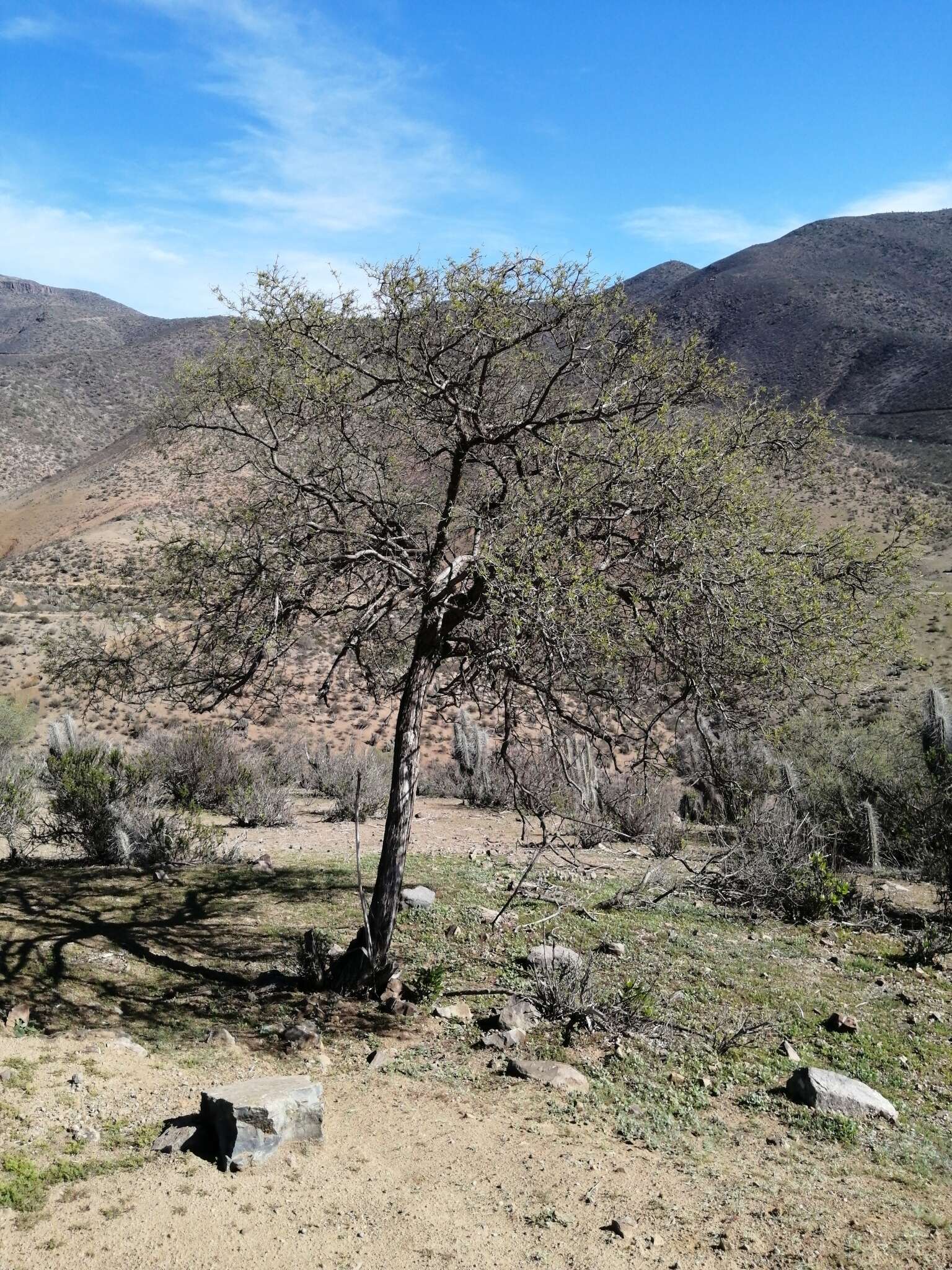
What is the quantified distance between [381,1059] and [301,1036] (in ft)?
1.86

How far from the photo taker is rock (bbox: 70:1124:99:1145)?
14.1 feet

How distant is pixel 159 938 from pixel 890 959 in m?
6.62

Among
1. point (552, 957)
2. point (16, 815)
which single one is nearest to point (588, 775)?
point (552, 957)

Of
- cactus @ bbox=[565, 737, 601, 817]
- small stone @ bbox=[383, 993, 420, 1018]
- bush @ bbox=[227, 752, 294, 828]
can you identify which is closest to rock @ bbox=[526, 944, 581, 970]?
small stone @ bbox=[383, 993, 420, 1018]

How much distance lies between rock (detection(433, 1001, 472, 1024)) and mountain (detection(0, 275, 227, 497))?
53.8 meters

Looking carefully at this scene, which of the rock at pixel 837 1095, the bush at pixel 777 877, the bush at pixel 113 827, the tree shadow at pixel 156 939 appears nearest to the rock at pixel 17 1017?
the tree shadow at pixel 156 939

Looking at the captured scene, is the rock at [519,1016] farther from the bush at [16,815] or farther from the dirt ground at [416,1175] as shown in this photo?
the bush at [16,815]

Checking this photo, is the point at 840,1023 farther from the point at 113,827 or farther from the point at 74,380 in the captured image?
the point at 74,380

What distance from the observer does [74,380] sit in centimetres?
7681

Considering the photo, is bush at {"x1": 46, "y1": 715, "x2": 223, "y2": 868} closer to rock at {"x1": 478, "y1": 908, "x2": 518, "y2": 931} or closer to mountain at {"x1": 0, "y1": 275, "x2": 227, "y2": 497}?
rock at {"x1": 478, "y1": 908, "x2": 518, "y2": 931}

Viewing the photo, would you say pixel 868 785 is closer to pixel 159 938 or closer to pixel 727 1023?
pixel 727 1023

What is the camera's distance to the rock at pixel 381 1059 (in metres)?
5.47

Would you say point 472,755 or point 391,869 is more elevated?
point 391,869

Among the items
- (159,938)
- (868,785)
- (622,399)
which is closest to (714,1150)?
(159,938)
